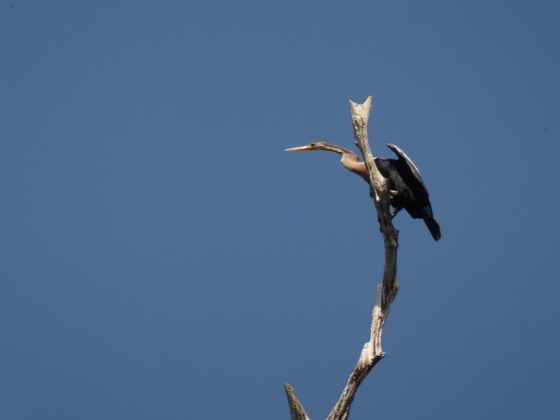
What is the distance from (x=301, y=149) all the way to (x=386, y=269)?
1584 mm

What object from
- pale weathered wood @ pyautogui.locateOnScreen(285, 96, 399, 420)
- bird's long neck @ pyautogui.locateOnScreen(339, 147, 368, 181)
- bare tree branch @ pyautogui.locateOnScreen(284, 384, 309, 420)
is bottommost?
bare tree branch @ pyautogui.locateOnScreen(284, 384, 309, 420)

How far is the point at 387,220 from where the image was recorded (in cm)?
529

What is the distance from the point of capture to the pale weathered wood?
206 inches

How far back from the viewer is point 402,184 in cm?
588

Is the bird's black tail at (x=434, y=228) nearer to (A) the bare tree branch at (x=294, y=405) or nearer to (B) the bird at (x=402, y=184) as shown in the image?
(B) the bird at (x=402, y=184)

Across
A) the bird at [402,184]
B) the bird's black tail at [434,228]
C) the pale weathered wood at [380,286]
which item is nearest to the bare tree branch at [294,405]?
the pale weathered wood at [380,286]

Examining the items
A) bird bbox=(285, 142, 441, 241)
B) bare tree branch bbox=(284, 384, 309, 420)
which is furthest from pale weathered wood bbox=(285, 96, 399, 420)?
bird bbox=(285, 142, 441, 241)

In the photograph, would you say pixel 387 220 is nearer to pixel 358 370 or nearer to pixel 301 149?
pixel 358 370

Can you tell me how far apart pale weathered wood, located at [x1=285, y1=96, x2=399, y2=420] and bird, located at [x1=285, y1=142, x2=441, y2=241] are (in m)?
0.40

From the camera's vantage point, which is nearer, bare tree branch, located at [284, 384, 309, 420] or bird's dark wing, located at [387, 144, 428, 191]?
bare tree branch, located at [284, 384, 309, 420]

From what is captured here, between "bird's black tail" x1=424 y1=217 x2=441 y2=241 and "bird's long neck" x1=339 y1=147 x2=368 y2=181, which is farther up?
"bird's long neck" x1=339 y1=147 x2=368 y2=181

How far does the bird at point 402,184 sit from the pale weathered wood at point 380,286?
1.32 feet

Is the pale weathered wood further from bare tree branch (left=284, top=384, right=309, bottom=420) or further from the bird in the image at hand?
the bird

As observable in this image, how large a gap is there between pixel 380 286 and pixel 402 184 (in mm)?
857
